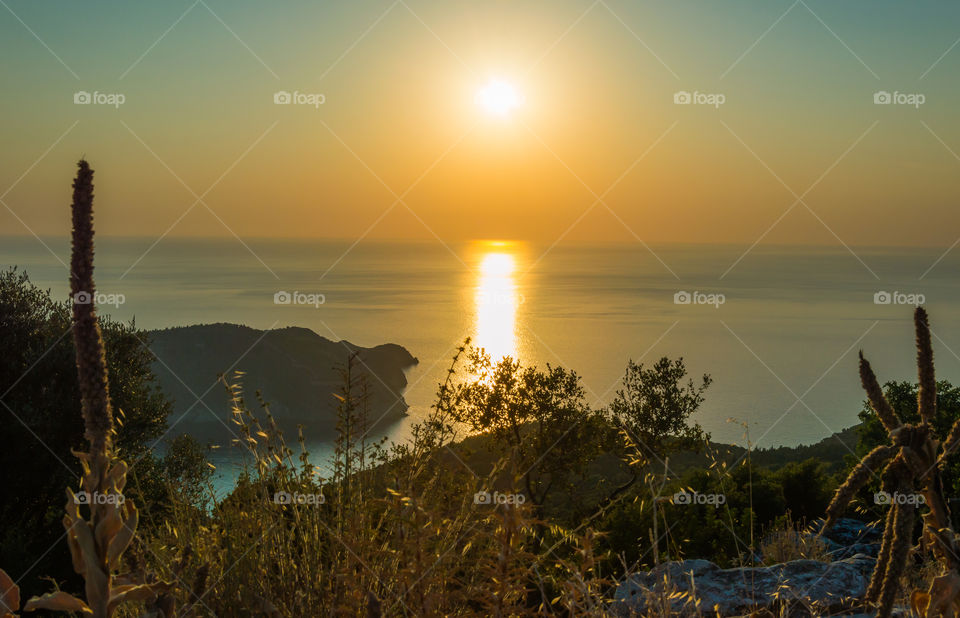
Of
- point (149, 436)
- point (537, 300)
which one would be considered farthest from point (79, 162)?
point (537, 300)

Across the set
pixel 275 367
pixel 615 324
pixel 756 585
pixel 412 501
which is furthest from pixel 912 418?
pixel 615 324

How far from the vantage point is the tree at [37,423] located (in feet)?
37.8

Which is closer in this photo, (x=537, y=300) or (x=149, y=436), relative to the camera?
(x=149, y=436)

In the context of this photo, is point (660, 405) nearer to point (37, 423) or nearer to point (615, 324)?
point (37, 423)

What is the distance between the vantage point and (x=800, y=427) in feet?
80.3

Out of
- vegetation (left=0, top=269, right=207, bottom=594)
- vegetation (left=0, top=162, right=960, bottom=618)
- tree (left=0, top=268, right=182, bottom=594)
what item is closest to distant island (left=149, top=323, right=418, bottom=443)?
vegetation (left=0, top=162, right=960, bottom=618)

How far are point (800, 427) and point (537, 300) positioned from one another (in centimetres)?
5509

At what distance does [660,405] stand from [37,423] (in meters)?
14.5

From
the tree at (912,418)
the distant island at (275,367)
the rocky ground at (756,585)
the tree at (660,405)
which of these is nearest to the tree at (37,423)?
the rocky ground at (756,585)

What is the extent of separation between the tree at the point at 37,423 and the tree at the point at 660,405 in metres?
12.1

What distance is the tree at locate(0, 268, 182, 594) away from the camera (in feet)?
37.8

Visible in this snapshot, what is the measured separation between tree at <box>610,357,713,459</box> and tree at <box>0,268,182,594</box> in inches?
478

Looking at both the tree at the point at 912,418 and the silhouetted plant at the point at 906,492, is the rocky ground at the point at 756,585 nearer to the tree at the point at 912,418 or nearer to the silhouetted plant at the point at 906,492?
the silhouetted plant at the point at 906,492

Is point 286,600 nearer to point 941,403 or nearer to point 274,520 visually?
point 274,520
